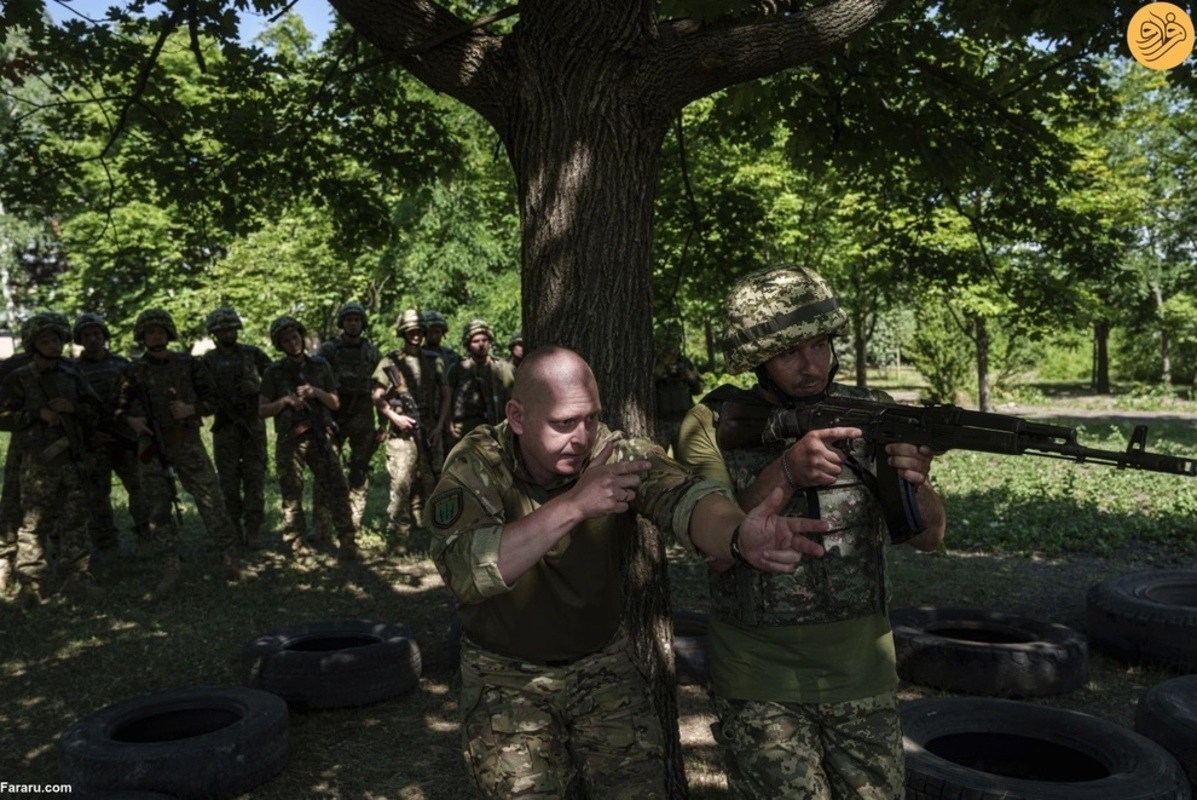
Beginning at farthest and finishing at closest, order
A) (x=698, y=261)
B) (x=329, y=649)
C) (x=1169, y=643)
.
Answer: (x=698, y=261), (x=329, y=649), (x=1169, y=643)

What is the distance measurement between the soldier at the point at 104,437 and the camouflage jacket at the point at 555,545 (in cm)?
766

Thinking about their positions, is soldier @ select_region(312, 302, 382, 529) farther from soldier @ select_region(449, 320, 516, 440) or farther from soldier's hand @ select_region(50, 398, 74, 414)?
soldier's hand @ select_region(50, 398, 74, 414)

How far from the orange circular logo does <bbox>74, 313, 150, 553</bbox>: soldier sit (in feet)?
28.7

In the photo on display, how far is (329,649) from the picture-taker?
645 cm

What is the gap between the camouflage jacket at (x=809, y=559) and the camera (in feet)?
9.53

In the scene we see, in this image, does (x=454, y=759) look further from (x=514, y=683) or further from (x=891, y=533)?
(x=891, y=533)

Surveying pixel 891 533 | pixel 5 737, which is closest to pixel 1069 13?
pixel 891 533

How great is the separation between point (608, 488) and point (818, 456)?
2.02 feet

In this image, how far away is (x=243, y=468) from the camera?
10336mm

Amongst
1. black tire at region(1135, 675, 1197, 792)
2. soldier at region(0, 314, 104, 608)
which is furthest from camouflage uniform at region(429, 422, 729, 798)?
soldier at region(0, 314, 104, 608)

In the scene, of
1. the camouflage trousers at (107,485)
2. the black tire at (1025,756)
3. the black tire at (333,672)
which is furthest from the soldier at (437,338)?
the black tire at (1025,756)

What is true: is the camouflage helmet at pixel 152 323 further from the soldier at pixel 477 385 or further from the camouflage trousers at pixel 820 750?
the camouflage trousers at pixel 820 750

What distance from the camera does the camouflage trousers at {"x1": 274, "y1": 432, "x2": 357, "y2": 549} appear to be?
32.2 ft

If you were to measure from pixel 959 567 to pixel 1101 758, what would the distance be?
16.9 feet
